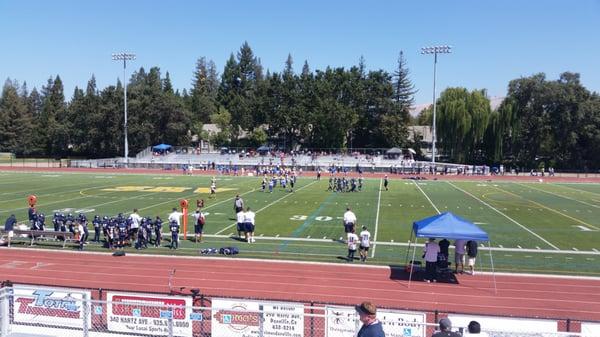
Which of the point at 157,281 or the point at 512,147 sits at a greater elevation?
the point at 512,147

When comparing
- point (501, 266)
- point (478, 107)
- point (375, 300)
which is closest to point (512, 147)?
point (478, 107)

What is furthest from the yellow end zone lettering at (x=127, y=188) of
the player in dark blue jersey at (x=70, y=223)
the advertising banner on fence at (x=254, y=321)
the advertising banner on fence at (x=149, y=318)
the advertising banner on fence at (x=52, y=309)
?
the advertising banner on fence at (x=254, y=321)

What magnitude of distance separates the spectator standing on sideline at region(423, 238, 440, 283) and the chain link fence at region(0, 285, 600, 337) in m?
5.73

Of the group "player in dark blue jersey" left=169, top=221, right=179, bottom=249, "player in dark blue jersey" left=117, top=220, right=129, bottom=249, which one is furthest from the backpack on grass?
"player in dark blue jersey" left=117, top=220, right=129, bottom=249

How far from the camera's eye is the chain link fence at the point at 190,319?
28.7ft

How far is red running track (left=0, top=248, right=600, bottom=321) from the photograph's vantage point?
13352 mm

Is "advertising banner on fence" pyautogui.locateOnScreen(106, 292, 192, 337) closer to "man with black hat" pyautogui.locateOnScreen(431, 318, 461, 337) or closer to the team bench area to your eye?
"man with black hat" pyautogui.locateOnScreen(431, 318, 461, 337)

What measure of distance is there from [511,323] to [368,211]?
2140 cm

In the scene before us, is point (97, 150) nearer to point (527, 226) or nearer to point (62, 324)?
point (527, 226)

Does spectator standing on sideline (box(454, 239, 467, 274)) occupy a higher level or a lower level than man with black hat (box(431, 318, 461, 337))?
lower

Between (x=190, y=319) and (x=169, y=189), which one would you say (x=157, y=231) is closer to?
(x=190, y=319)

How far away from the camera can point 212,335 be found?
956 centimetres

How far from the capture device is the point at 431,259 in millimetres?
15430

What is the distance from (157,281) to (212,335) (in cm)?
610
